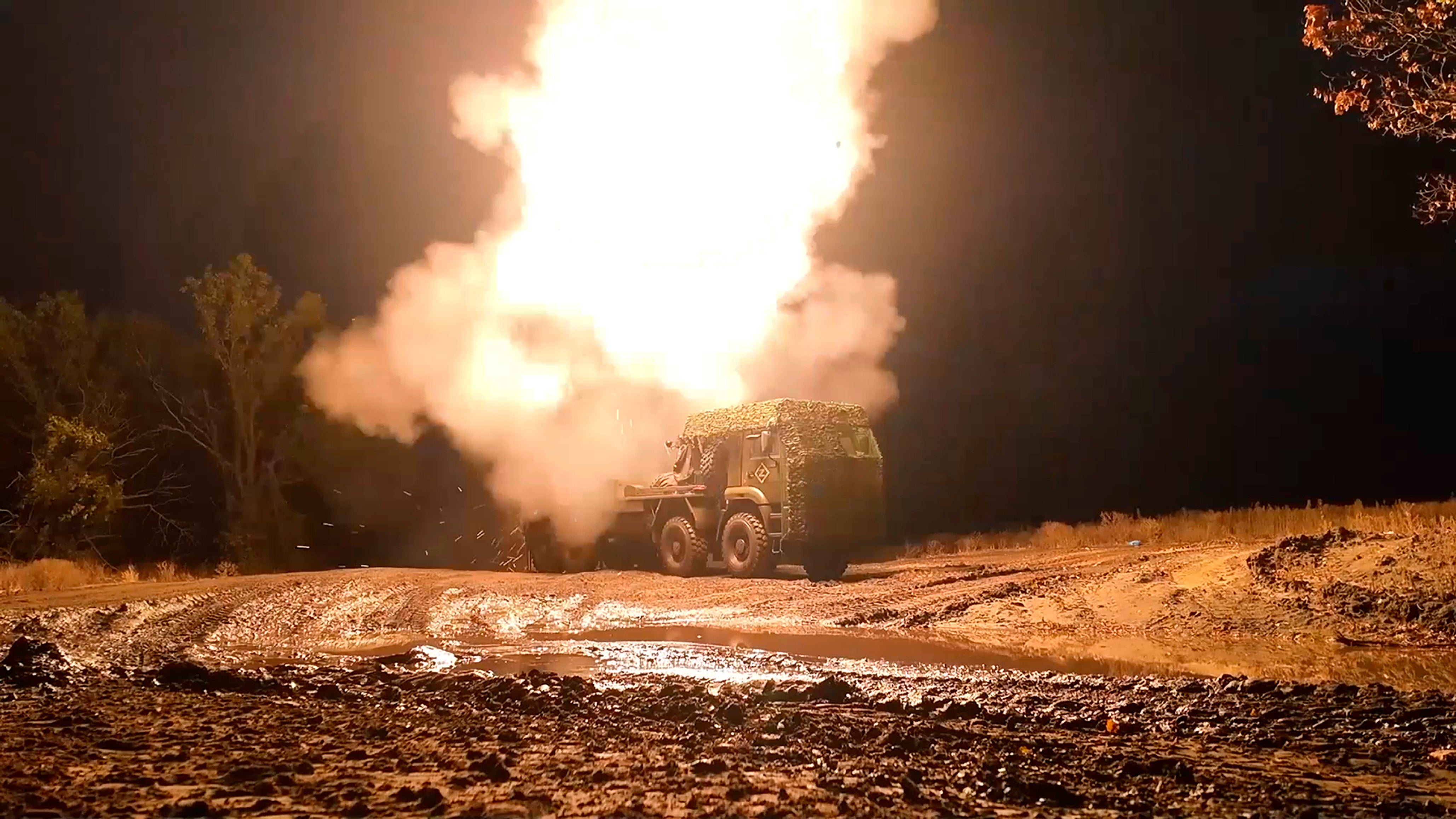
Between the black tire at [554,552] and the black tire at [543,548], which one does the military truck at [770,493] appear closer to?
the black tire at [554,552]

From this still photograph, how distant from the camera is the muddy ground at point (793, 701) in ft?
15.0

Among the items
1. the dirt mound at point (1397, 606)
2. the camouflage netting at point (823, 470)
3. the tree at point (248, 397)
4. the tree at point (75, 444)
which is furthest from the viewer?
the tree at point (248, 397)

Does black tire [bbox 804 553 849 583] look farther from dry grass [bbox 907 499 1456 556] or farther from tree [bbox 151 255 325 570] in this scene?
tree [bbox 151 255 325 570]

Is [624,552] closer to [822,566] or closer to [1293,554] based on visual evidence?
[822,566]

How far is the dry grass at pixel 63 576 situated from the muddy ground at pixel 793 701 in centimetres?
981

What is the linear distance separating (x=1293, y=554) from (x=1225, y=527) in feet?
25.8

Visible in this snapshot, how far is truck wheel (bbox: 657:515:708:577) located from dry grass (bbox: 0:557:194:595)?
10.6 m

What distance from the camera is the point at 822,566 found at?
18547 millimetres

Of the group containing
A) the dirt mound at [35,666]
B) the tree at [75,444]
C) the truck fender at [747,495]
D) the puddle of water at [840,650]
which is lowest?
the puddle of water at [840,650]

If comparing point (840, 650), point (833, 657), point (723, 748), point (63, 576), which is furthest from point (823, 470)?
point (63, 576)

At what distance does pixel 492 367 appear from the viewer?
2433cm

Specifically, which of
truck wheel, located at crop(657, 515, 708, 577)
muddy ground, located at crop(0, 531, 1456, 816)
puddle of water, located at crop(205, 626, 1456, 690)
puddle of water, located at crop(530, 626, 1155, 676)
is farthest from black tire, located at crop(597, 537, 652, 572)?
puddle of water, located at crop(205, 626, 1456, 690)

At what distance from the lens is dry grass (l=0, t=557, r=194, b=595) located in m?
22.1

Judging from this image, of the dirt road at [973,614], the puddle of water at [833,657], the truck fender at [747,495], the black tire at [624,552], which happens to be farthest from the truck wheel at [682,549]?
the puddle of water at [833,657]
